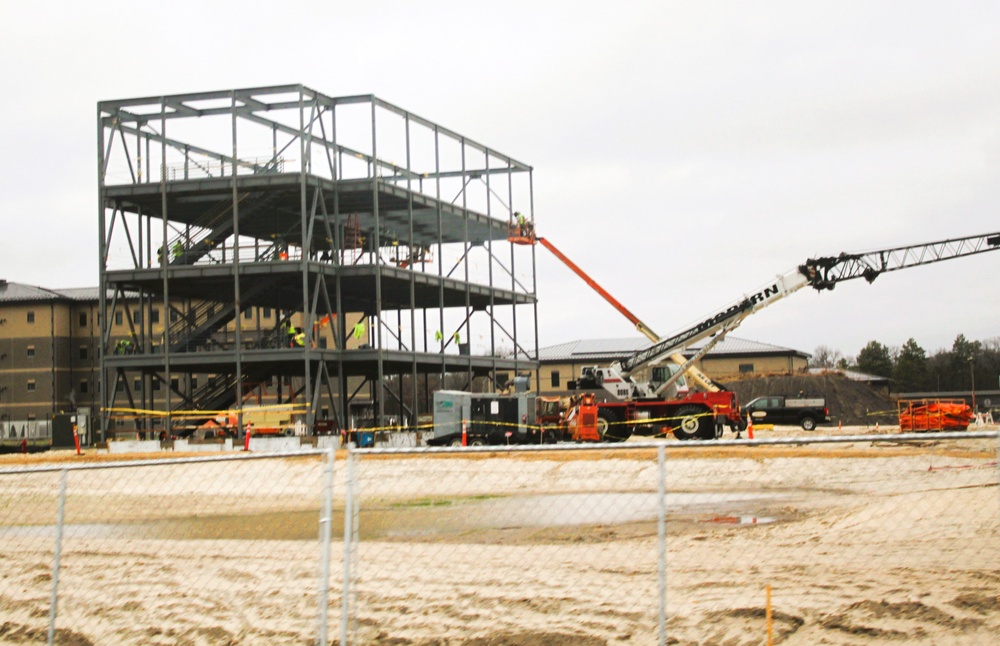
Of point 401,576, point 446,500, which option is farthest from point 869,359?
point 401,576

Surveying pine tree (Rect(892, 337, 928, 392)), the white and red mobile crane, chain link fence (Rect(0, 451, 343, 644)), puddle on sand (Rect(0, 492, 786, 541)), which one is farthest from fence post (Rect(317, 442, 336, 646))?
pine tree (Rect(892, 337, 928, 392))

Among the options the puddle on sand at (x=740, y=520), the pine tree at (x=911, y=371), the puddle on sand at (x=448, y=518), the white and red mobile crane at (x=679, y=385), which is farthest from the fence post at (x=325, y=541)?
the pine tree at (x=911, y=371)

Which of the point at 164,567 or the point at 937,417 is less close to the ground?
the point at 937,417

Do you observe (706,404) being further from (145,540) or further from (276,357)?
(145,540)

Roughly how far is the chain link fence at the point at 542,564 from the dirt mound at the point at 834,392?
60899 millimetres

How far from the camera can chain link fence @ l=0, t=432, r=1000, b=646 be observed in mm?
8617

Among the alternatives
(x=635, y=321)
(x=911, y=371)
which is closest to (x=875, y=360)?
(x=911, y=371)

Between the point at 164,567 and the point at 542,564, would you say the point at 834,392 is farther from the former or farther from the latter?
the point at 164,567

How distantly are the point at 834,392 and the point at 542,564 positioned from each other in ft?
236

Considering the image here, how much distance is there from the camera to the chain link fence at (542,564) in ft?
28.3

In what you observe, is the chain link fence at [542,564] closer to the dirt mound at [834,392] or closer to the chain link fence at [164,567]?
the chain link fence at [164,567]

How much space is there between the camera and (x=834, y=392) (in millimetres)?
Result: 79875

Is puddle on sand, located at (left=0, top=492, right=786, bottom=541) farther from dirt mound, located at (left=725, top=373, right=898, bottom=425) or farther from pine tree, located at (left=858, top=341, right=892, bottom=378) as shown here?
pine tree, located at (left=858, top=341, right=892, bottom=378)

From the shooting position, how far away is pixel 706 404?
40.0 metres
